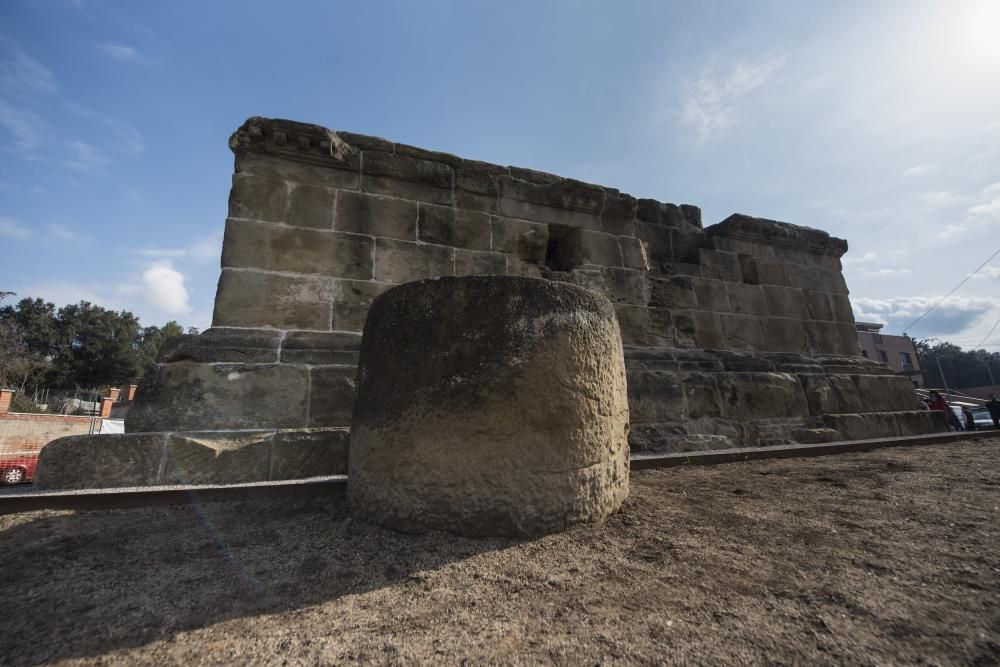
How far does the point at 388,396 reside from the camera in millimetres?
2016

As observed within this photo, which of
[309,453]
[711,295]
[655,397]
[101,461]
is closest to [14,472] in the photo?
[101,461]

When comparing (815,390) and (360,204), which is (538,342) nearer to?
(360,204)

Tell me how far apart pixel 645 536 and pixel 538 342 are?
3.12ft

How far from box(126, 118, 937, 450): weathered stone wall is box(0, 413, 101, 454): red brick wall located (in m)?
15.6

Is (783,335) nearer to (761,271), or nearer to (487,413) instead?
(761,271)

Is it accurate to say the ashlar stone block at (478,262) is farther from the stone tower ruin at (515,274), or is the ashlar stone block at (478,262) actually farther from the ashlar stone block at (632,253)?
the ashlar stone block at (632,253)

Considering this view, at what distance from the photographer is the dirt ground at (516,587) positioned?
1103mm

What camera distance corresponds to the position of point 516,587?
4.69 ft

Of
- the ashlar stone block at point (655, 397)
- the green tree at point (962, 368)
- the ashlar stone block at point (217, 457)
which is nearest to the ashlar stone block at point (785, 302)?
the ashlar stone block at point (655, 397)

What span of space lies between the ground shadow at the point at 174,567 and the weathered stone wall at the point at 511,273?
114 centimetres

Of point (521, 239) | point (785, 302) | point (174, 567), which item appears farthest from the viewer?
point (785, 302)

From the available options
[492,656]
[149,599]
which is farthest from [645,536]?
[149,599]

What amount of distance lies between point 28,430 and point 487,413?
66.6 ft

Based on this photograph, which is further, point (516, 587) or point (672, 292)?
point (672, 292)
